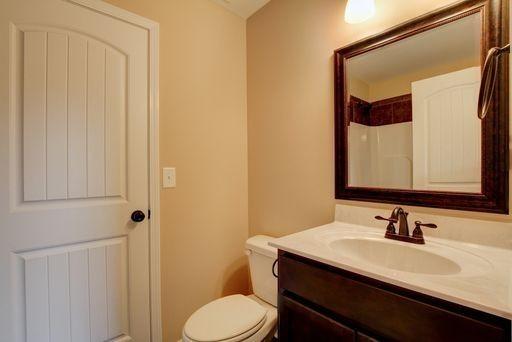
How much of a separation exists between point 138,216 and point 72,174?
36 centimetres

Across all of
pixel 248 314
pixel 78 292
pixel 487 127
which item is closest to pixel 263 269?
pixel 248 314

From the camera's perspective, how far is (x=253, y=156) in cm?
184

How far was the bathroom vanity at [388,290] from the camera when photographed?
59 cm

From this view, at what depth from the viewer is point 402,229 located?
104 cm

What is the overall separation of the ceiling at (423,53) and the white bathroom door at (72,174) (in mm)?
1190

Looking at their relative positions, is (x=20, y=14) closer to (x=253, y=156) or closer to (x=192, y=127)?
(x=192, y=127)

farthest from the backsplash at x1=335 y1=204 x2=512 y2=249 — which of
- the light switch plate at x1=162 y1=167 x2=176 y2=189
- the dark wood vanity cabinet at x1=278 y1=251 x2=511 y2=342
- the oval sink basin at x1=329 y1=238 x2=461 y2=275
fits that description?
the light switch plate at x1=162 y1=167 x2=176 y2=189

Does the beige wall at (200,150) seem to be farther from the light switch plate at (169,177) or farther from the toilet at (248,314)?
the toilet at (248,314)

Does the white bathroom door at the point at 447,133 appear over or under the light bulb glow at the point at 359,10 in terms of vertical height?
under

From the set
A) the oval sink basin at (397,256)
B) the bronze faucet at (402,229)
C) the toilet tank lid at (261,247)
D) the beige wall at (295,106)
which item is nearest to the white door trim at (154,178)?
the toilet tank lid at (261,247)

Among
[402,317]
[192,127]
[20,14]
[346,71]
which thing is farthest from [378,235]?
[20,14]

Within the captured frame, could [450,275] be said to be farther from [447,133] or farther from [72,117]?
[72,117]

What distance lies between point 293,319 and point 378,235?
52 centimetres

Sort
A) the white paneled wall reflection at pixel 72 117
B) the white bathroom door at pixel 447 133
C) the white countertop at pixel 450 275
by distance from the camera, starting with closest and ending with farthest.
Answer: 1. the white countertop at pixel 450 275
2. the white bathroom door at pixel 447 133
3. the white paneled wall reflection at pixel 72 117
